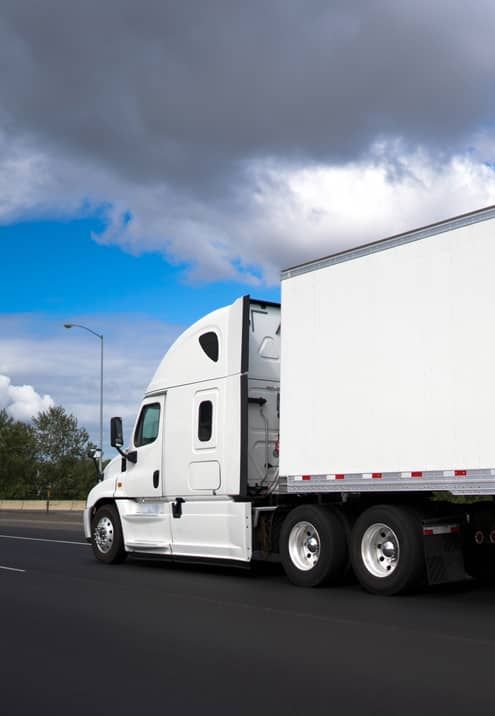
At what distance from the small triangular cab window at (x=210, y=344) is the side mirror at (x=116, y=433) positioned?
2.20 meters

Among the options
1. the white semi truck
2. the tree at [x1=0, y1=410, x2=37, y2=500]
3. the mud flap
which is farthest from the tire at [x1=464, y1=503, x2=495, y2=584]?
the tree at [x1=0, y1=410, x2=37, y2=500]

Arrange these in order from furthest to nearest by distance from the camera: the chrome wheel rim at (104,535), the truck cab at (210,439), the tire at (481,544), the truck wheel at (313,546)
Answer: the chrome wheel rim at (104,535)
the truck cab at (210,439)
the truck wheel at (313,546)
the tire at (481,544)

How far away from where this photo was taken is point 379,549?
1145 centimetres

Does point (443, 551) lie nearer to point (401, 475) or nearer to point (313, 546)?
point (401, 475)

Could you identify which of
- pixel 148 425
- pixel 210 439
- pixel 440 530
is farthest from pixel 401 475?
pixel 148 425

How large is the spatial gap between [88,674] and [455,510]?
586cm

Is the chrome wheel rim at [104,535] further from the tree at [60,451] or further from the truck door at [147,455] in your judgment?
the tree at [60,451]

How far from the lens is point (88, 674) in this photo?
6.91 meters

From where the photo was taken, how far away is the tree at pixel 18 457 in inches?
3278

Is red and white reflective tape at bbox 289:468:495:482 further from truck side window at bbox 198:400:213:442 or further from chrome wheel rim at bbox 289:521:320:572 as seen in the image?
truck side window at bbox 198:400:213:442

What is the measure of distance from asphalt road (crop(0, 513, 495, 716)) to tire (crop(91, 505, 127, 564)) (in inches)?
107

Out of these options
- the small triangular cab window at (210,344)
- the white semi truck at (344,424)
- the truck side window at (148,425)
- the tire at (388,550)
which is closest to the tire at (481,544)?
the white semi truck at (344,424)

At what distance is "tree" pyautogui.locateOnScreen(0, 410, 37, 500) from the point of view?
273 ft

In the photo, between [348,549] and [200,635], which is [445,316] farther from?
[200,635]
